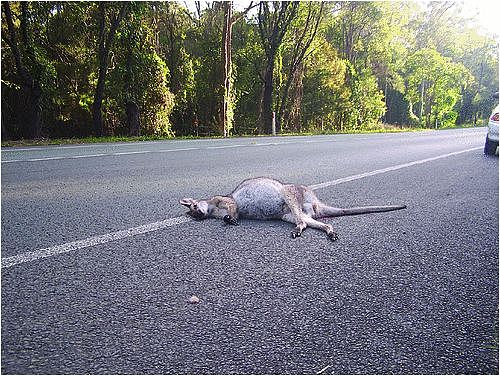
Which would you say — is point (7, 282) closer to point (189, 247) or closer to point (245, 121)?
point (189, 247)

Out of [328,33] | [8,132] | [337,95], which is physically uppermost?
[328,33]

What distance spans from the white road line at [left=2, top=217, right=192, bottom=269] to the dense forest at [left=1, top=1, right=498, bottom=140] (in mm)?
14271

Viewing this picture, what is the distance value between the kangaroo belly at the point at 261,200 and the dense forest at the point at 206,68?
1439cm

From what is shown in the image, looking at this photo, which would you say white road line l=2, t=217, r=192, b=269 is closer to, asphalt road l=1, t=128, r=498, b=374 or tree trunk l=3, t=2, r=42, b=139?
asphalt road l=1, t=128, r=498, b=374

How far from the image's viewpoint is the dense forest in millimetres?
19906

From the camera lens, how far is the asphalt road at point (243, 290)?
1.68 metres

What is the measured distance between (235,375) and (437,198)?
3.62 m

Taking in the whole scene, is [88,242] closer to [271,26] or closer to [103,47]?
[103,47]

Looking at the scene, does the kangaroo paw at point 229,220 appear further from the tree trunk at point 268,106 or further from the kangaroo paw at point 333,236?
the tree trunk at point 268,106

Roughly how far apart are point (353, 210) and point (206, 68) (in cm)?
2605

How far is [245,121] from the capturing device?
3105 cm

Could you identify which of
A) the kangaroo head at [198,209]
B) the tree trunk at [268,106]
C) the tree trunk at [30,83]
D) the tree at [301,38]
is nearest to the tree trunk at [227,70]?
the tree trunk at [268,106]

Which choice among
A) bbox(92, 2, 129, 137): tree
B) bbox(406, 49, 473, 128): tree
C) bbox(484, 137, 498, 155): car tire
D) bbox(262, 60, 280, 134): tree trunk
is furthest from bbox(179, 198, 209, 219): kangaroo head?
bbox(406, 49, 473, 128): tree

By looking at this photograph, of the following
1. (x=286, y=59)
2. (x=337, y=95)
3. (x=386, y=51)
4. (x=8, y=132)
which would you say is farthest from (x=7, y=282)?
(x=386, y=51)
